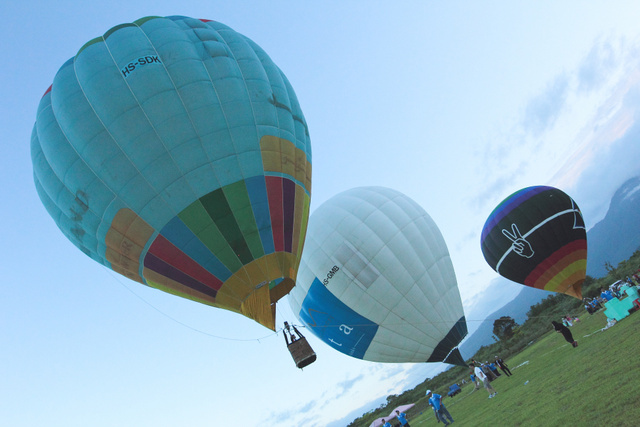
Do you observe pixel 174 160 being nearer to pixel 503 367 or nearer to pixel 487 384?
pixel 487 384

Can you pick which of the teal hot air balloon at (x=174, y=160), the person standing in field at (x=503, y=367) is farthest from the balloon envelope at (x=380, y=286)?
the teal hot air balloon at (x=174, y=160)

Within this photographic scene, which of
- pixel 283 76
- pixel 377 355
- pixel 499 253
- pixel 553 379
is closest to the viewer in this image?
pixel 553 379

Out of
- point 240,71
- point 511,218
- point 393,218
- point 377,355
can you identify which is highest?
point 240,71

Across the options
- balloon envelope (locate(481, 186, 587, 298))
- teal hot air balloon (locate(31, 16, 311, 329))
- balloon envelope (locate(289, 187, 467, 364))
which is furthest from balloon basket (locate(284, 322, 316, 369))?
balloon envelope (locate(481, 186, 587, 298))

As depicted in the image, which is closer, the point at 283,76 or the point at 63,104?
the point at 63,104

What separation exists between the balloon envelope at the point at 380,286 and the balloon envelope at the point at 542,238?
4.75 meters

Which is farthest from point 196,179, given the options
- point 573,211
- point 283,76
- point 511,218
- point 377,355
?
point 573,211

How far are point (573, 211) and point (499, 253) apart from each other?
404cm

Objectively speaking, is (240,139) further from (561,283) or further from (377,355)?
(561,283)

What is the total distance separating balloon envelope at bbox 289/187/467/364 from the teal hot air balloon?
5602 mm

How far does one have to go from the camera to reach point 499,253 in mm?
21172

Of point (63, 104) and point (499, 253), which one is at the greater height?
point (63, 104)

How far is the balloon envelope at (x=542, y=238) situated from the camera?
19.3 metres

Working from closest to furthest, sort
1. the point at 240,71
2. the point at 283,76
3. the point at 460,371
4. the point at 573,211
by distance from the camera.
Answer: the point at 240,71
the point at 283,76
the point at 573,211
the point at 460,371
